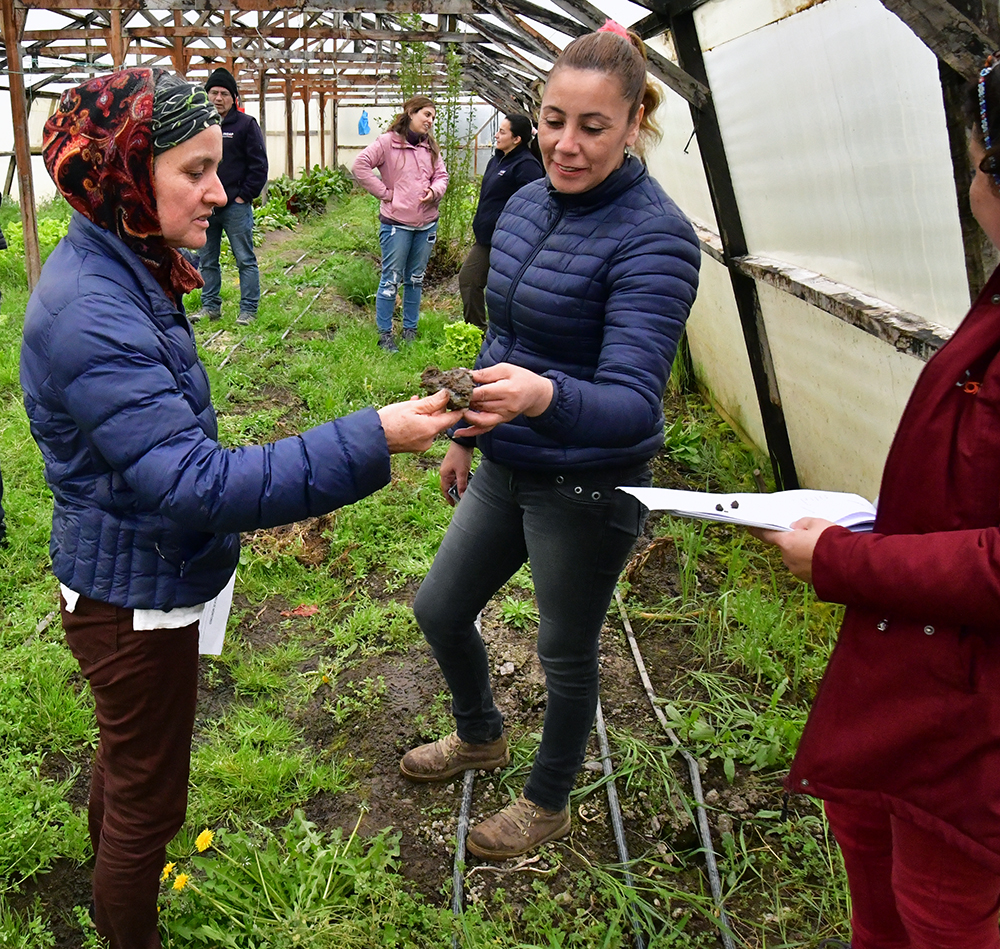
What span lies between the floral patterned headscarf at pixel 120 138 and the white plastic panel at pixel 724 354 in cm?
403

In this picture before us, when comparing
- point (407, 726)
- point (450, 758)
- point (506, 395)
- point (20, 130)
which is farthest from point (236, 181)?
point (506, 395)

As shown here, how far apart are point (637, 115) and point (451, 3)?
22.8ft

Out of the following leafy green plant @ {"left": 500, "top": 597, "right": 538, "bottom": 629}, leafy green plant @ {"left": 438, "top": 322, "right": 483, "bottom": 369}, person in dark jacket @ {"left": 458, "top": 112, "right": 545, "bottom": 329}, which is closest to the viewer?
leafy green plant @ {"left": 500, "top": 597, "right": 538, "bottom": 629}

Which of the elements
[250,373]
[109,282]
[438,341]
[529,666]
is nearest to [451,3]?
[438,341]

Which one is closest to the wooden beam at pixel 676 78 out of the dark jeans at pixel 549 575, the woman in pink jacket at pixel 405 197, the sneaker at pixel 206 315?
the woman in pink jacket at pixel 405 197

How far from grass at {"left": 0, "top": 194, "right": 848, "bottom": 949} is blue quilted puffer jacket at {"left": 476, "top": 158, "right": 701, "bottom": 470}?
1169 mm

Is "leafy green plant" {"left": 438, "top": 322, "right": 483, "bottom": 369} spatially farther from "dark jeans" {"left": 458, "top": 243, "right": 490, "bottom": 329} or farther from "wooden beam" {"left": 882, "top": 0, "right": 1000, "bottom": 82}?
"wooden beam" {"left": 882, "top": 0, "right": 1000, "bottom": 82}

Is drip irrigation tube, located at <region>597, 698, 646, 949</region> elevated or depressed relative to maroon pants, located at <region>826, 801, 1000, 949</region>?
depressed

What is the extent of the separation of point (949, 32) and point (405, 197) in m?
5.33

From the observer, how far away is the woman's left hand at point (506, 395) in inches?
67.8

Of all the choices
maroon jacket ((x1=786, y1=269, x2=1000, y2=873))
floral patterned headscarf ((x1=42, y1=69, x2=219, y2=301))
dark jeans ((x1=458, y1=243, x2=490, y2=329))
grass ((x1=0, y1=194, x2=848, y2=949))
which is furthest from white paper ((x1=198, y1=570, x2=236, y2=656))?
dark jeans ((x1=458, y1=243, x2=490, y2=329))

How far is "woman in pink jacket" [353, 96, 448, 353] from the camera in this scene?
22.3ft

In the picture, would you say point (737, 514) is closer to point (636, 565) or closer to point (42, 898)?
point (42, 898)

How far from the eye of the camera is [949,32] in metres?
1.86
